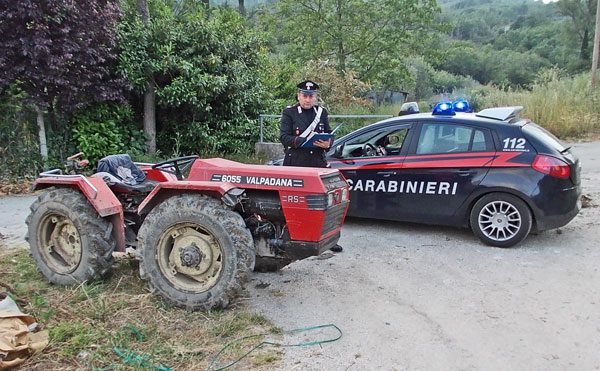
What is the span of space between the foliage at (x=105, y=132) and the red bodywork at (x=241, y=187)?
541 centimetres

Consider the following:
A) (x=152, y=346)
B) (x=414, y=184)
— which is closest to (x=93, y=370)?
(x=152, y=346)

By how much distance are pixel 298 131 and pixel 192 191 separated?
1.69m

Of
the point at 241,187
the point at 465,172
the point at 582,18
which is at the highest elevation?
the point at 582,18

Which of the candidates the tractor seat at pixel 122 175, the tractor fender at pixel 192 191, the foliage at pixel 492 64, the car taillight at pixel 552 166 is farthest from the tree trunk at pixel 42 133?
the foliage at pixel 492 64

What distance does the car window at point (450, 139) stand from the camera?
231 inches

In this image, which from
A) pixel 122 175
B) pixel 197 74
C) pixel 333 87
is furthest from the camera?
pixel 333 87

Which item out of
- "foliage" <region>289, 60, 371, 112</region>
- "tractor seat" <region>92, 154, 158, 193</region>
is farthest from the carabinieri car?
"foliage" <region>289, 60, 371, 112</region>

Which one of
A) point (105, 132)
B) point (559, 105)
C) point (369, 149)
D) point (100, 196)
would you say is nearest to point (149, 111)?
point (105, 132)

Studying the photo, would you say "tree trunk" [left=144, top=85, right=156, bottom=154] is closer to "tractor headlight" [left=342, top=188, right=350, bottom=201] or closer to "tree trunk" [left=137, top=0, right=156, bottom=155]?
"tree trunk" [left=137, top=0, right=156, bottom=155]

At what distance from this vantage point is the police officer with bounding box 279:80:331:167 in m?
5.30

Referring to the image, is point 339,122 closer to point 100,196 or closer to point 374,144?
point 374,144

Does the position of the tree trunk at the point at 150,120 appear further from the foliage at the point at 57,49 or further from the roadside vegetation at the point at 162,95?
the foliage at the point at 57,49

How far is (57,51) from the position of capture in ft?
27.8

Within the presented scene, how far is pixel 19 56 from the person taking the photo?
8367 mm
